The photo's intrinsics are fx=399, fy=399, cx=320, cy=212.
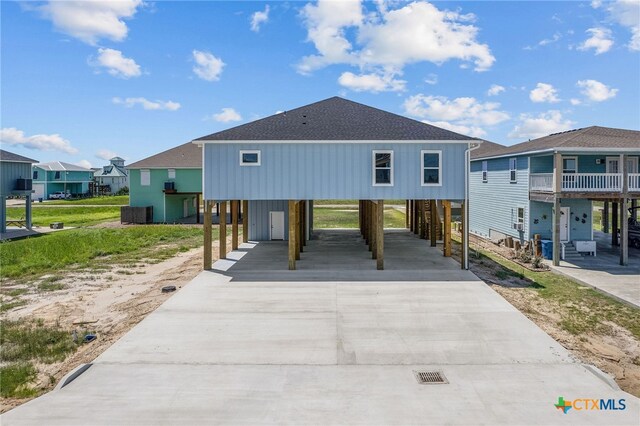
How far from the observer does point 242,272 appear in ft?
50.0

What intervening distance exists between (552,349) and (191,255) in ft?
51.8

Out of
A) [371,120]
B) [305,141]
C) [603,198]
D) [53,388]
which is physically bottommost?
[53,388]

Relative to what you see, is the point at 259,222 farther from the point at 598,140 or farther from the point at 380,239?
the point at 598,140

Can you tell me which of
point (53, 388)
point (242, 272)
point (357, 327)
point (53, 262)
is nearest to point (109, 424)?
point (53, 388)

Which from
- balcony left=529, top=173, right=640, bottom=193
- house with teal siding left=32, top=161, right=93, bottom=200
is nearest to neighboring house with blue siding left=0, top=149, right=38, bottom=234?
balcony left=529, top=173, right=640, bottom=193

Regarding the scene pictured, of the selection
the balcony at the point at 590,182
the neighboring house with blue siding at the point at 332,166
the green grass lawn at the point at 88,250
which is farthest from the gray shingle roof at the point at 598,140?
the green grass lawn at the point at 88,250

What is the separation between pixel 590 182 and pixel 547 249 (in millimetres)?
3431

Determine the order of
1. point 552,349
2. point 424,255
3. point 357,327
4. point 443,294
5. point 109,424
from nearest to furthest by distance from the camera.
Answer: point 109,424
point 552,349
point 357,327
point 443,294
point 424,255

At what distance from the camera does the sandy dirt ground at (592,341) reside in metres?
7.66

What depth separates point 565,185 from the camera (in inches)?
695

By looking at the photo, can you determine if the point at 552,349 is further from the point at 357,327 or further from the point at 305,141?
the point at 305,141

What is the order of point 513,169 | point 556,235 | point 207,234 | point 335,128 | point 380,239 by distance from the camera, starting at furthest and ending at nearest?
1. point 513,169
2. point 556,235
3. point 335,128
4. point 207,234
5. point 380,239

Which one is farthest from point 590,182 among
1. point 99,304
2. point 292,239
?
point 99,304

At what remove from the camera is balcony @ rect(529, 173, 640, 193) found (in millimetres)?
16797
